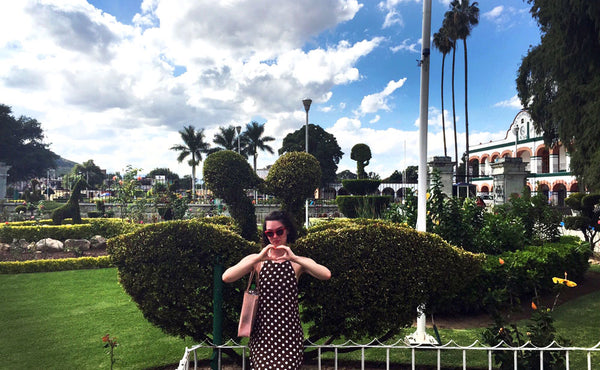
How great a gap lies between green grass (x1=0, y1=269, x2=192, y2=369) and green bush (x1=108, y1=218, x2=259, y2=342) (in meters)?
1.27

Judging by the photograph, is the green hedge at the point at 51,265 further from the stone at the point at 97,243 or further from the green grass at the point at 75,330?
the stone at the point at 97,243

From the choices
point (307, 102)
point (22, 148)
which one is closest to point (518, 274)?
point (307, 102)

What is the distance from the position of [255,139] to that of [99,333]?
39067 mm

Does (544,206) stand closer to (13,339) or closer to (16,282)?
(13,339)

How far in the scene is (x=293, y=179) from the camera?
468 centimetres

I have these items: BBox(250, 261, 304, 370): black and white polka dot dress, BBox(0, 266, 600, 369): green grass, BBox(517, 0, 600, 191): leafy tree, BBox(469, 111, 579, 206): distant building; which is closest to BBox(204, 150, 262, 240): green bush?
BBox(0, 266, 600, 369): green grass

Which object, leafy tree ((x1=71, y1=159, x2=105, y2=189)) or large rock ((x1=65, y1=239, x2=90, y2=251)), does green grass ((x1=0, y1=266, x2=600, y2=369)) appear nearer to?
large rock ((x1=65, y1=239, x2=90, y2=251))

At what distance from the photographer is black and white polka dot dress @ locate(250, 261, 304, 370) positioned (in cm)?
250

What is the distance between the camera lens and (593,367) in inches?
151

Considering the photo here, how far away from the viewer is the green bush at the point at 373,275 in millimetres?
3084

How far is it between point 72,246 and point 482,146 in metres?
42.5

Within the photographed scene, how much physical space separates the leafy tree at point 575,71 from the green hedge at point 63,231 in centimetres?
1874

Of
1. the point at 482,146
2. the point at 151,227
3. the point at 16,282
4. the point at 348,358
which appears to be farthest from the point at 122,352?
the point at 482,146

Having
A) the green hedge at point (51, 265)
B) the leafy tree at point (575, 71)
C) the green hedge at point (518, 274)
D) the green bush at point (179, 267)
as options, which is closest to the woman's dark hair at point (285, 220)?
the green bush at point (179, 267)
